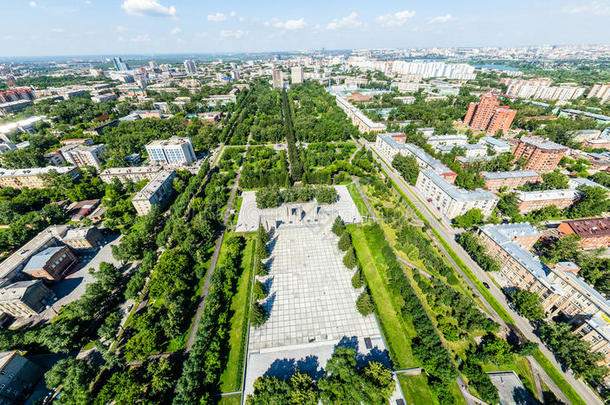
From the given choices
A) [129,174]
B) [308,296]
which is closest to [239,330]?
[308,296]

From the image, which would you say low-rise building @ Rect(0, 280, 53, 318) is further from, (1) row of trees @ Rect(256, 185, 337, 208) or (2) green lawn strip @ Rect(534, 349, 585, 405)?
(2) green lawn strip @ Rect(534, 349, 585, 405)

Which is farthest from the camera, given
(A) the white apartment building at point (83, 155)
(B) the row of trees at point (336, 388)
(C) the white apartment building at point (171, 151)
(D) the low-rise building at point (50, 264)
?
(C) the white apartment building at point (171, 151)

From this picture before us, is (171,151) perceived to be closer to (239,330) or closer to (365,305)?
(239,330)

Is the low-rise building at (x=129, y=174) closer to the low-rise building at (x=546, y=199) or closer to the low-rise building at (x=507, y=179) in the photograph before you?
the low-rise building at (x=507, y=179)

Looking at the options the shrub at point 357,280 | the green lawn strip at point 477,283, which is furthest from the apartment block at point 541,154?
the shrub at point 357,280

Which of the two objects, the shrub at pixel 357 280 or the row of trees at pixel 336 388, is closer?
the row of trees at pixel 336 388

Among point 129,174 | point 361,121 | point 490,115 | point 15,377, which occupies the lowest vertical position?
point 15,377

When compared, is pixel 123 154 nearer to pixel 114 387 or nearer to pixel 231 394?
pixel 114 387
